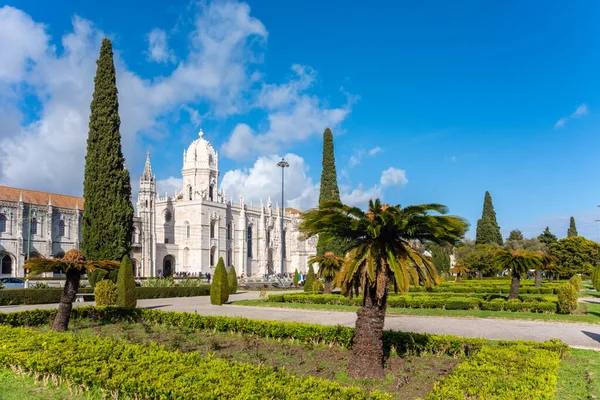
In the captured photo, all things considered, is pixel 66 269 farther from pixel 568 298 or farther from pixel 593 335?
pixel 568 298

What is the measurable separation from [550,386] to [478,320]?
10.8 meters

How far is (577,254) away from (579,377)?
1668 inches

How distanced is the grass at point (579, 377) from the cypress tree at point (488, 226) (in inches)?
2159

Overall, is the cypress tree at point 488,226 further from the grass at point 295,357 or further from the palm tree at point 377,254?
the palm tree at point 377,254

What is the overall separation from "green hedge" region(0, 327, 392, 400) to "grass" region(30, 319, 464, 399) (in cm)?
120

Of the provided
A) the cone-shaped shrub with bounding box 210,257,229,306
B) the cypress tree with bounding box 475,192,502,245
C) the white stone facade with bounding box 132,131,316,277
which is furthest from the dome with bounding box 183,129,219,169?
the cone-shaped shrub with bounding box 210,257,229,306

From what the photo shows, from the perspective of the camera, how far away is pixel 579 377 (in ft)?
27.1

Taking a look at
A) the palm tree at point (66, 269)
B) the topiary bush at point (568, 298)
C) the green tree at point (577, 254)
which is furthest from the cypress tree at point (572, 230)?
the palm tree at point (66, 269)

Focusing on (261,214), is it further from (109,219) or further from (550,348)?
(550,348)

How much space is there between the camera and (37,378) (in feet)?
25.0

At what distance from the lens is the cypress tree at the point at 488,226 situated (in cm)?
6288

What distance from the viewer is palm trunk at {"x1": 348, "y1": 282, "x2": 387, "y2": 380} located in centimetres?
811

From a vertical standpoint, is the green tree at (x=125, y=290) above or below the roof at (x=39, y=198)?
below

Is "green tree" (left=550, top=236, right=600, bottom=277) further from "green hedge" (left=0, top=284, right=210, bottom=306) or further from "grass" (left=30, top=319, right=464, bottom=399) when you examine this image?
"grass" (left=30, top=319, right=464, bottom=399)
